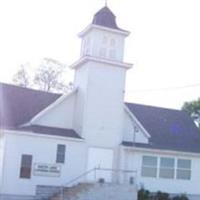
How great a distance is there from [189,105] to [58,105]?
30.6 metres

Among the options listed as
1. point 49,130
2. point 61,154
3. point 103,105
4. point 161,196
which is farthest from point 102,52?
point 161,196

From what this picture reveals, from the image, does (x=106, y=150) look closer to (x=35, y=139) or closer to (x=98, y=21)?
(x=35, y=139)

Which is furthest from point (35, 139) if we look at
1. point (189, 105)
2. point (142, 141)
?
point (189, 105)

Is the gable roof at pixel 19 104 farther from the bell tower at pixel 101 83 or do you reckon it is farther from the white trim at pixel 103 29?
the white trim at pixel 103 29

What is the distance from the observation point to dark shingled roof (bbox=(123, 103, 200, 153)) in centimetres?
3009

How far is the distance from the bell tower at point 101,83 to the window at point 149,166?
6.43 ft

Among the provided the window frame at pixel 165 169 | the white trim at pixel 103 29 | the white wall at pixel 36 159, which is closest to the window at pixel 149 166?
the window frame at pixel 165 169

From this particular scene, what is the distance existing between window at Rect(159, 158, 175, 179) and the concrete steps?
393 centimetres

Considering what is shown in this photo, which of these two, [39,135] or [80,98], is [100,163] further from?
[39,135]

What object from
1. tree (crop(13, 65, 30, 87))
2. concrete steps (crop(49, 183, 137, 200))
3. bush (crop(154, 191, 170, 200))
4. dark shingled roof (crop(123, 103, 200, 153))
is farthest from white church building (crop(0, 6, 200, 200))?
tree (crop(13, 65, 30, 87))

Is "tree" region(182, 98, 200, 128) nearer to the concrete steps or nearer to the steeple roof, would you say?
the steeple roof

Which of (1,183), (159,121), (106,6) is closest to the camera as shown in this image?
(1,183)

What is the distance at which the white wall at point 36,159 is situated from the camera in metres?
24.9

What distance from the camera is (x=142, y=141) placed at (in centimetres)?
2933
